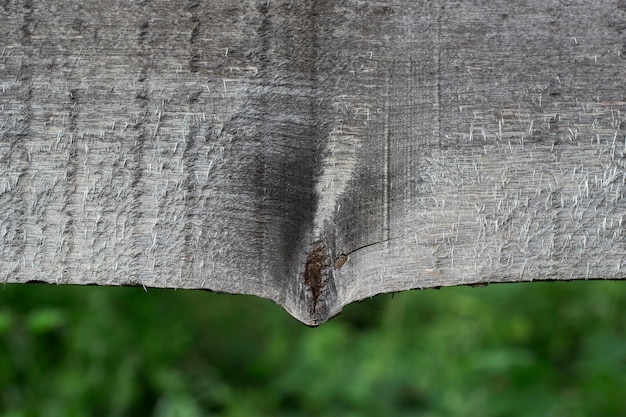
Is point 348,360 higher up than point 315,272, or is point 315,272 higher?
point 315,272

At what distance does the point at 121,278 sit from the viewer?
774 mm

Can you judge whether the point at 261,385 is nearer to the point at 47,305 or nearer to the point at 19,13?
the point at 47,305

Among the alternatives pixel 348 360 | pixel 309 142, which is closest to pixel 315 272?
pixel 309 142

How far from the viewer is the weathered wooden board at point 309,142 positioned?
0.75m

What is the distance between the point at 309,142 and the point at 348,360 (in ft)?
8.00

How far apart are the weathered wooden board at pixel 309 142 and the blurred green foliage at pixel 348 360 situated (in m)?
1.69

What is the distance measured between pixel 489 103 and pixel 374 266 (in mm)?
210

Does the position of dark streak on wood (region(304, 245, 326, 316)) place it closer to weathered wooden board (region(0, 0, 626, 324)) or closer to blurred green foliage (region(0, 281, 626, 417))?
weathered wooden board (region(0, 0, 626, 324))

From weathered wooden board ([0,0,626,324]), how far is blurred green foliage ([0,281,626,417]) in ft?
5.56

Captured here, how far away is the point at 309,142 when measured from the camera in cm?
75

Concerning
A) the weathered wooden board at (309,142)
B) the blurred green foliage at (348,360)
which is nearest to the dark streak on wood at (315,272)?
the weathered wooden board at (309,142)

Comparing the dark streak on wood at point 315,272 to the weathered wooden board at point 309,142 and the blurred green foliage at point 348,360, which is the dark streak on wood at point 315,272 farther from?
the blurred green foliage at point 348,360

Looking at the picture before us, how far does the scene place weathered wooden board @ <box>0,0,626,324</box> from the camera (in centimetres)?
75

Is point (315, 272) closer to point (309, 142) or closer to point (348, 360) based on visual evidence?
point (309, 142)
